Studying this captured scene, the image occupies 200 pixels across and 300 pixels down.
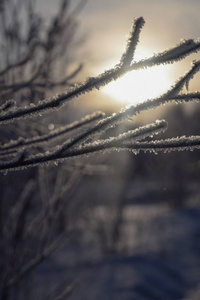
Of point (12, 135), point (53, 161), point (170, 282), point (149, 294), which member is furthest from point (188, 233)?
point (53, 161)

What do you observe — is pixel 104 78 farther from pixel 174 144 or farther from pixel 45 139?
pixel 45 139

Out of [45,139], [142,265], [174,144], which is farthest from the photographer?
[142,265]

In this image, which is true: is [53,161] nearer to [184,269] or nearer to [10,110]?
[10,110]

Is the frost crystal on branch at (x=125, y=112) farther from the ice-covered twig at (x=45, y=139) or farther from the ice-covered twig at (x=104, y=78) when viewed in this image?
the ice-covered twig at (x=45, y=139)

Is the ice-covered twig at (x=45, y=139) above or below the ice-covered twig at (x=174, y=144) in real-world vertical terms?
above

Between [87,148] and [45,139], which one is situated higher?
[45,139]

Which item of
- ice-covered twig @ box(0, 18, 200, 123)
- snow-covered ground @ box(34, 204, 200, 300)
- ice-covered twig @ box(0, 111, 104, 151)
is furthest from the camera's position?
snow-covered ground @ box(34, 204, 200, 300)

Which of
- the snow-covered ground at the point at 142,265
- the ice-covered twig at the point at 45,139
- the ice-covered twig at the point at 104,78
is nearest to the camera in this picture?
the ice-covered twig at the point at 104,78

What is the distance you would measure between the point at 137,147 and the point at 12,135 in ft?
4.21

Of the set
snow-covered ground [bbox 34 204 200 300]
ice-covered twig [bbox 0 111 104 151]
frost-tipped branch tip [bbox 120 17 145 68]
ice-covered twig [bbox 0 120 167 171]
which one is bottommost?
snow-covered ground [bbox 34 204 200 300]

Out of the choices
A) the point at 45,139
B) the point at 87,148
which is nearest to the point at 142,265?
the point at 45,139

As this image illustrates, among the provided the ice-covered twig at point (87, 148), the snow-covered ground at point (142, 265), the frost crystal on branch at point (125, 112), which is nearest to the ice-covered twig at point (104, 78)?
the frost crystal on branch at point (125, 112)

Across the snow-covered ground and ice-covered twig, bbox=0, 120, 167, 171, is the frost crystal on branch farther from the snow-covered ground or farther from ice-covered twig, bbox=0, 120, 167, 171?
the snow-covered ground

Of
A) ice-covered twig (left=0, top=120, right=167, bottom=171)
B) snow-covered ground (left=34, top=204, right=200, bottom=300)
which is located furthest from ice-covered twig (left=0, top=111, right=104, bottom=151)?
snow-covered ground (left=34, top=204, right=200, bottom=300)
